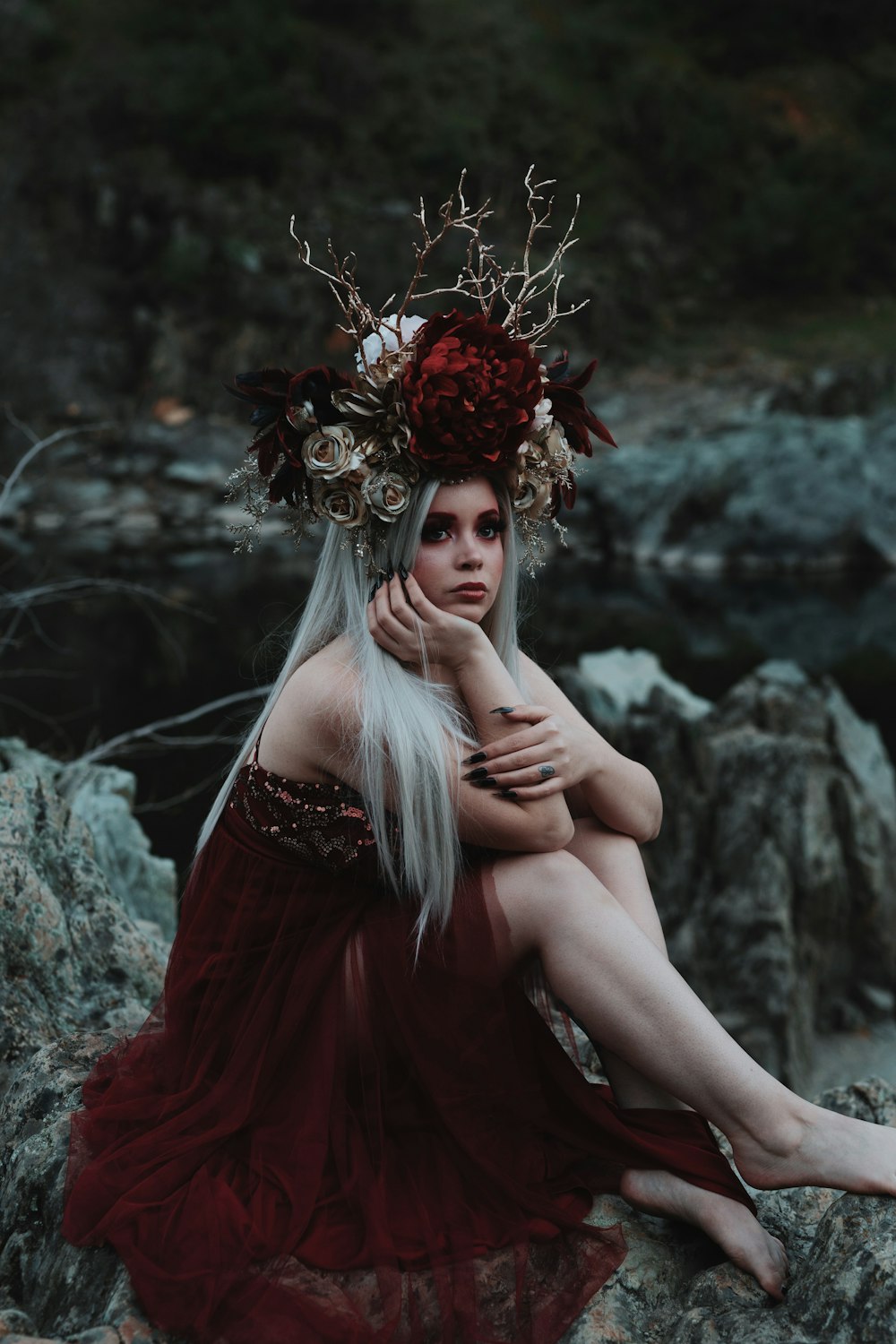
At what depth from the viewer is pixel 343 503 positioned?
2057 millimetres

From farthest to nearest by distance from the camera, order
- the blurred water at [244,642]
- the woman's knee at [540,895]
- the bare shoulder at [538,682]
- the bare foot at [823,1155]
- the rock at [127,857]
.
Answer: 1. the blurred water at [244,642]
2. the rock at [127,857]
3. the bare shoulder at [538,682]
4. the woman's knee at [540,895]
5. the bare foot at [823,1155]

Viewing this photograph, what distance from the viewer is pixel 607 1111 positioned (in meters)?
1.93

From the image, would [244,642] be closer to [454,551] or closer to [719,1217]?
[454,551]

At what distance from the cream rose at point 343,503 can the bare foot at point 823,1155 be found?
109 cm

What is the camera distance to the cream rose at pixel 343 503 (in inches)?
80.8

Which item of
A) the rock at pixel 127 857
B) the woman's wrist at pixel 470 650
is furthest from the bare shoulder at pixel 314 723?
the rock at pixel 127 857

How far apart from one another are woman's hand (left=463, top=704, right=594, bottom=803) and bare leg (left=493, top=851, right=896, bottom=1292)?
0.15 metres

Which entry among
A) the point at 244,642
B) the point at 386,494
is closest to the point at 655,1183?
the point at 386,494

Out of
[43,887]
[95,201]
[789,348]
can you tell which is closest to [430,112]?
[95,201]

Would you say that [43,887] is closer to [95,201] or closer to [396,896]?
[396,896]

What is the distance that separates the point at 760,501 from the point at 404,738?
41.7 feet

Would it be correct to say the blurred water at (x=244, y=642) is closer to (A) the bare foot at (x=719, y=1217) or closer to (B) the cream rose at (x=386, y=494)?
(B) the cream rose at (x=386, y=494)

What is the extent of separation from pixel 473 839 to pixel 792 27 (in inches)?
1184

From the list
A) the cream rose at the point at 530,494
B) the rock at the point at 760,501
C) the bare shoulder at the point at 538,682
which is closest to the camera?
the cream rose at the point at 530,494
